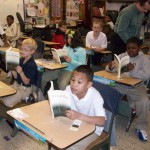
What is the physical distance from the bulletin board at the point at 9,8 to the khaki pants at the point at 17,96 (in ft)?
16.9

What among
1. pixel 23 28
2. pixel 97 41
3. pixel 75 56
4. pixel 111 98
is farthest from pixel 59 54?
pixel 23 28

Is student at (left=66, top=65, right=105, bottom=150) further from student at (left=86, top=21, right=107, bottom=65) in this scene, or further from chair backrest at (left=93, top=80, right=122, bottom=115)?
student at (left=86, top=21, right=107, bottom=65)

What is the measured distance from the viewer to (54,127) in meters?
1.45

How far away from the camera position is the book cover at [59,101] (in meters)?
1.44

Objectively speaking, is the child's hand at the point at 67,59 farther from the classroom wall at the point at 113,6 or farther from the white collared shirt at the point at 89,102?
the classroom wall at the point at 113,6

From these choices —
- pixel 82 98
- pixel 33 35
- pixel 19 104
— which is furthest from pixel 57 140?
pixel 33 35

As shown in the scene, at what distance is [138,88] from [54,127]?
1578 millimetres

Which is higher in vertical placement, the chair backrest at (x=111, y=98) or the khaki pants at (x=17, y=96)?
the chair backrest at (x=111, y=98)

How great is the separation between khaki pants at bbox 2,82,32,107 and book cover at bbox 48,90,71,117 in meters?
1.01

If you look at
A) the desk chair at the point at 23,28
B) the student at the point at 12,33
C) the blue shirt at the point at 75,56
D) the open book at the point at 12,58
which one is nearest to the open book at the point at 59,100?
the open book at the point at 12,58

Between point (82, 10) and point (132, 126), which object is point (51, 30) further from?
point (132, 126)

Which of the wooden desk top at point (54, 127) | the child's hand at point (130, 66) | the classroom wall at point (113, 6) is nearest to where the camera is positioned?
the wooden desk top at point (54, 127)

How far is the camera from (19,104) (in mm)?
2480

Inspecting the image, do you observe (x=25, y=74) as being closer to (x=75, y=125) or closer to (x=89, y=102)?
(x=89, y=102)
